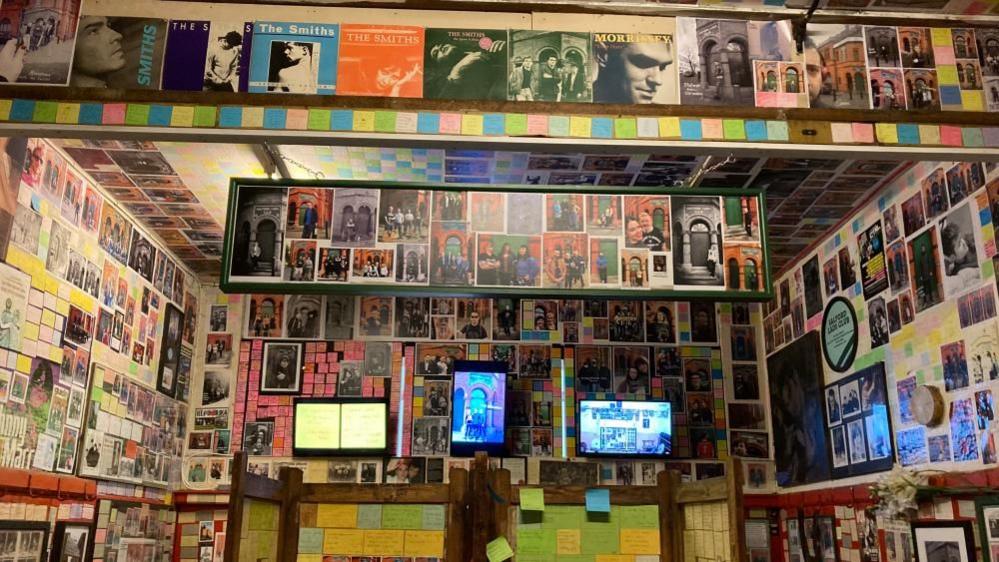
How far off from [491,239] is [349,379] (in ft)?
13.0

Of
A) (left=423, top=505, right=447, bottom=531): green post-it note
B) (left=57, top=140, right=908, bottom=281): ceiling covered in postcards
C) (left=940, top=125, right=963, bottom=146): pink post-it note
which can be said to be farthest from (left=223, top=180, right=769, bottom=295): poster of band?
(left=57, top=140, right=908, bottom=281): ceiling covered in postcards

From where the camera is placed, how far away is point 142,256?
6426mm

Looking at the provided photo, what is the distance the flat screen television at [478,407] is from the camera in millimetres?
6867

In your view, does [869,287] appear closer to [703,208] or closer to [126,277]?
[703,208]

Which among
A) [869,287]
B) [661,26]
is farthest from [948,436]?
[661,26]

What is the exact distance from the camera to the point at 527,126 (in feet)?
11.3

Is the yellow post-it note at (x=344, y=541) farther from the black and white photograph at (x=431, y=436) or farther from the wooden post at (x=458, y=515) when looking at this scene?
the black and white photograph at (x=431, y=436)

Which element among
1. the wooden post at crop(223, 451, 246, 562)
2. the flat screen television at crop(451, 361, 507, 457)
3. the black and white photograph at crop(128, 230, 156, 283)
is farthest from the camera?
the flat screen television at crop(451, 361, 507, 457)

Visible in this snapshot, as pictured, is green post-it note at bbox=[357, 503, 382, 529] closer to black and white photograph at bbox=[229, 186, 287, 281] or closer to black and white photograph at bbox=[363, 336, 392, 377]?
black and white photograph at bbox=[229, 186, 287, 281]

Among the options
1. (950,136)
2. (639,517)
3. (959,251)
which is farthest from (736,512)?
(959,251)

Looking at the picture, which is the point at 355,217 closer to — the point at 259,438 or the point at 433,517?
the point at 433,517

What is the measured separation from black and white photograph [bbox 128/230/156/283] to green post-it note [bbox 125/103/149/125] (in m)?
3.12

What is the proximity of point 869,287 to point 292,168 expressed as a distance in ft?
13.6

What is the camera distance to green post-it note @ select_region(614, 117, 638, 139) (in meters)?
3.44
